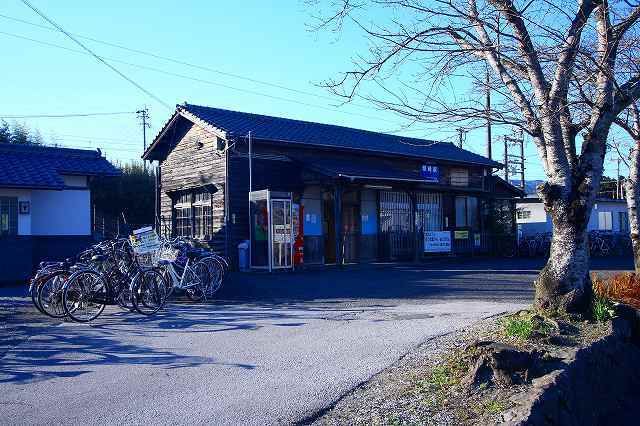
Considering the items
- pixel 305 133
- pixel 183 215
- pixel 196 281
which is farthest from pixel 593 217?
pixel 196 281

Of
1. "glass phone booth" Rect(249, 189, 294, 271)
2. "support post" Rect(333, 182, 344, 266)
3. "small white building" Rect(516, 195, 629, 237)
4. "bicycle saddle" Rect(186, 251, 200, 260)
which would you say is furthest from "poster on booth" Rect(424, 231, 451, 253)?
"bicycle saddle" Rect(186, 251, 200, 260)

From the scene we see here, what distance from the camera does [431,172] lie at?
26.9 metres

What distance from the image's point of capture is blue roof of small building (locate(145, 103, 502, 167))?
21.8 meters

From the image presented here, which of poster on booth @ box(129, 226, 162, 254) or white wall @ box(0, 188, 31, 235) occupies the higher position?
white wall @ box(0, 188, 31, 235)

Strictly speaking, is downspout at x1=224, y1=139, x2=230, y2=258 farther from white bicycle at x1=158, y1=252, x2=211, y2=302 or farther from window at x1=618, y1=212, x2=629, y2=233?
window at x1=618, y1=212, x2=629, y2=233

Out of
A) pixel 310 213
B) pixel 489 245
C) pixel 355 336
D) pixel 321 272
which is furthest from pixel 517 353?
pixel 489 245

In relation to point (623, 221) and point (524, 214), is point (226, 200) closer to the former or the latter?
point (524, 214)

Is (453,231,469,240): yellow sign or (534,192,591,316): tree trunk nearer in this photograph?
(534,192,591,316): tree trunk

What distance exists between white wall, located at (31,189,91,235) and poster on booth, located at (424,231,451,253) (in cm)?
1337

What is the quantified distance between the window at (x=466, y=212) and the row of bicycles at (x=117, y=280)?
1850 cm

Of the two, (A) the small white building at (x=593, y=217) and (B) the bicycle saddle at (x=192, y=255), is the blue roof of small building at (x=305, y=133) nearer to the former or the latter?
(B) the bicycle saddle at (x=192, y=255)

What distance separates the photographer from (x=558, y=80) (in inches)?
310

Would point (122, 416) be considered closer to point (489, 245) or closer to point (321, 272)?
point (321, 272)

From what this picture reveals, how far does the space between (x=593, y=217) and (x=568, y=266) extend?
1400 inches
